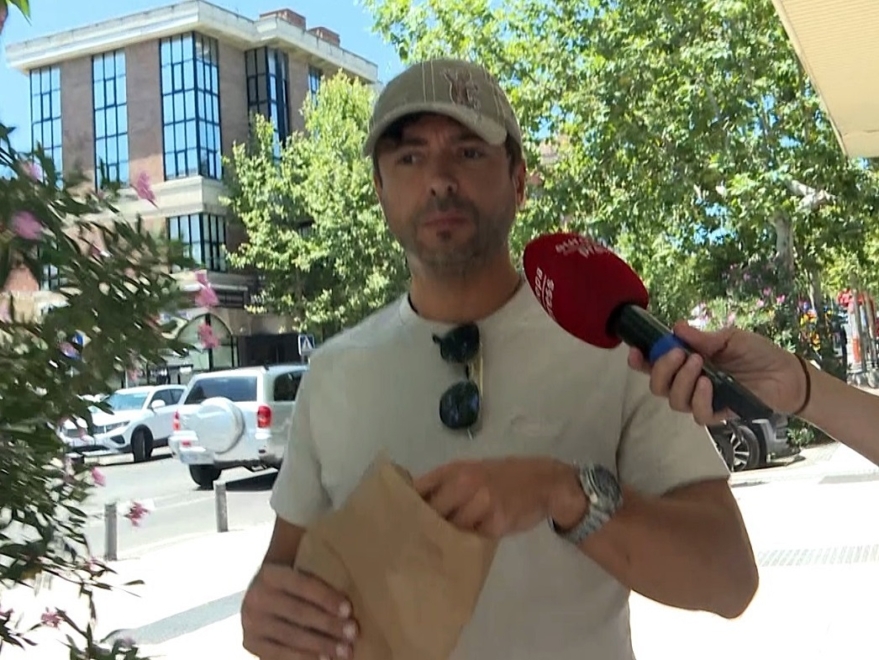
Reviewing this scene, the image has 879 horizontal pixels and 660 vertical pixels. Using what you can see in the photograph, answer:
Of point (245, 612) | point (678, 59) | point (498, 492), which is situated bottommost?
point (245, 612)

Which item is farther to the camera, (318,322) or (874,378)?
(874,378)

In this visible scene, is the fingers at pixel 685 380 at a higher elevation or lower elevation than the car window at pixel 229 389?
lower

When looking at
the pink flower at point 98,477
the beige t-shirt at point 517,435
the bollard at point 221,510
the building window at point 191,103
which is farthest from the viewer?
the bollard at point 221,510

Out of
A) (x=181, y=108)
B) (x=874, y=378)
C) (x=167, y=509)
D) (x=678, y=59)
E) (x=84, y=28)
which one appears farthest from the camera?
(x=874, y=378)

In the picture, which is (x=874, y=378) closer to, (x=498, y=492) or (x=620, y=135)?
(x=620, y=135)

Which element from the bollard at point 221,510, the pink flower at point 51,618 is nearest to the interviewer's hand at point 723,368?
the pink flower at point 51,618

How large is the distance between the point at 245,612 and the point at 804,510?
4458 mm

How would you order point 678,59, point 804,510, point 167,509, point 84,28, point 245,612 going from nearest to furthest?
point 245,612, point 84,28, point 804,510, point 167,509, point 678,59

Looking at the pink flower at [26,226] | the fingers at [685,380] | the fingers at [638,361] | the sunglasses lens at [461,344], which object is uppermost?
the pink flower at [26,226]

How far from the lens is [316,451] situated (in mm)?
1003

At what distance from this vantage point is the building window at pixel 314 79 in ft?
16.5

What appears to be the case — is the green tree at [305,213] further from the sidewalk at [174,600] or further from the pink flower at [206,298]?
the pink flower at [206,298]

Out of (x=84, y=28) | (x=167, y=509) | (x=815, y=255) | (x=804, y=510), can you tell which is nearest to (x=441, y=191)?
(x=84, y=28)

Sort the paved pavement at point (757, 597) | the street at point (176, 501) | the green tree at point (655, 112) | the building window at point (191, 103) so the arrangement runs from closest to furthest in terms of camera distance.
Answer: the paved pavement at point (757, 597), the building window at point (191, 103), the street at point (176, 501), the green tree at point (655, 112)
